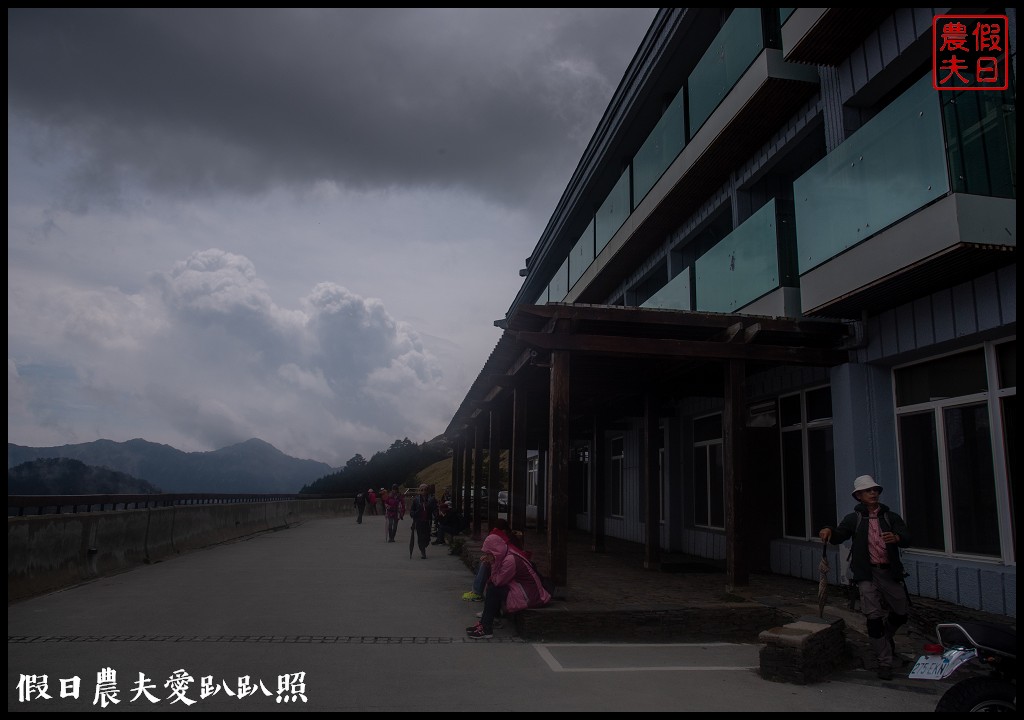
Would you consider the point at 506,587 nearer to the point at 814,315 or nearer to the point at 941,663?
the point at 941,663

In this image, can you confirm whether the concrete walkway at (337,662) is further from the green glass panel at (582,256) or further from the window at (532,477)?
the window at (532,477)

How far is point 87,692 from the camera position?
18.7 feet

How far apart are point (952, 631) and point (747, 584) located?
4.83 metres

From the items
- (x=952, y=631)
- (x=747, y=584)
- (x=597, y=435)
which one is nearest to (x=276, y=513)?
(x=597, y=435)

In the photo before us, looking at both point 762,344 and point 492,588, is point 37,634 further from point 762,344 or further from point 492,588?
point 762,344

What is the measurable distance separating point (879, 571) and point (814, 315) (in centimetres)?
428

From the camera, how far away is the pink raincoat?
27.4 feet

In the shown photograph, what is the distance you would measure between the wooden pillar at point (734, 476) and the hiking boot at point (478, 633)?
11.3 ft

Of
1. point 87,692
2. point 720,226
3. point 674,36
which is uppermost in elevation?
point 674,36

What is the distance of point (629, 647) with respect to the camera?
7.90m

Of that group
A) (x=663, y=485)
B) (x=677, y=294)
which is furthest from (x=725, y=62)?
(x=663, y=485)

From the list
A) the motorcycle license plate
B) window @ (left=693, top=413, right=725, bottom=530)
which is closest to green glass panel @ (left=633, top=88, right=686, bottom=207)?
window @ (left=693, top=413, right=725, bottom=530)

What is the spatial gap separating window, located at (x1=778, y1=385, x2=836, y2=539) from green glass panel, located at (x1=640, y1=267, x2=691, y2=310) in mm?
2581

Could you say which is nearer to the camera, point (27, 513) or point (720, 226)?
point (27, 513)
